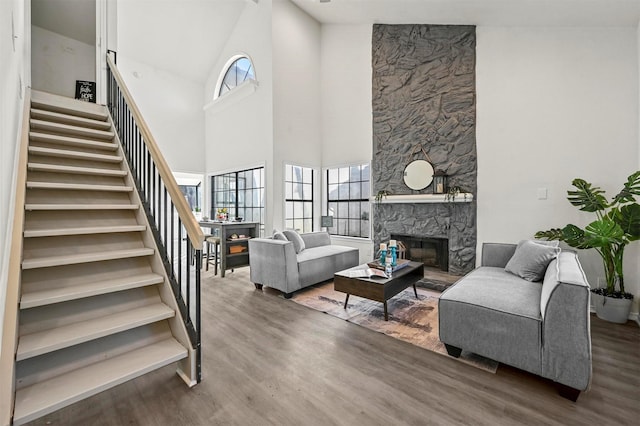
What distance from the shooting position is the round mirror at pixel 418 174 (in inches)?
187

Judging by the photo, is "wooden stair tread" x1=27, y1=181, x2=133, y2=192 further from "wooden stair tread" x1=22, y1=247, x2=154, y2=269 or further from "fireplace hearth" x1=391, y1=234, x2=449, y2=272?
"fireplace hearth" x1=391, y1=234, x2=449, y2=272

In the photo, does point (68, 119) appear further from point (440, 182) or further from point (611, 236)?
point (611, 236)

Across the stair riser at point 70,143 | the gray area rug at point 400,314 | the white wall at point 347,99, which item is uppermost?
the white wall at point 347,99

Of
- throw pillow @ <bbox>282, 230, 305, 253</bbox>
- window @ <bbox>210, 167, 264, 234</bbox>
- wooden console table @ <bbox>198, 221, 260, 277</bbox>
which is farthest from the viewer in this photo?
window @ <bbox>210, 167, 264, 234</bbox>

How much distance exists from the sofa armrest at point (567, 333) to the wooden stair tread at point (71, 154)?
393cm

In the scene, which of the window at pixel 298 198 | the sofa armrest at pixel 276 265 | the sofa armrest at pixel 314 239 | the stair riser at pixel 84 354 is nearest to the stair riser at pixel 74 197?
the stair riser at pixel 84 354

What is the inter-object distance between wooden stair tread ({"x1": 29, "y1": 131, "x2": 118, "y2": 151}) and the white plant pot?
5.56 meters

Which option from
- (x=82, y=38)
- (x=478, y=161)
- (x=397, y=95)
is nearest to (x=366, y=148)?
(x=397, y=95)

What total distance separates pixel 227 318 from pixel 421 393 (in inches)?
79.4

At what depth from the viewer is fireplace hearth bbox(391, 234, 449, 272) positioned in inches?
184

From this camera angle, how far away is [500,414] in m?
1.64

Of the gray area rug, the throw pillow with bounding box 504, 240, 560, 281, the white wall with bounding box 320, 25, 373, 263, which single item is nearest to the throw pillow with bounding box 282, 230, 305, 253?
the gray area rug

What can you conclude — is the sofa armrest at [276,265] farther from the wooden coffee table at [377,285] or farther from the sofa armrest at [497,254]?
the sofa armrest at [497,254]

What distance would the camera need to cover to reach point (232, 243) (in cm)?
498
